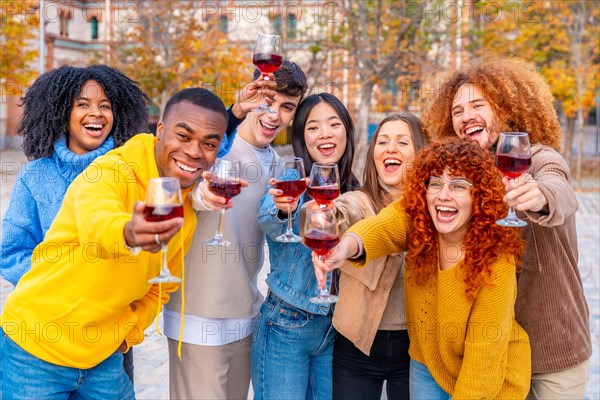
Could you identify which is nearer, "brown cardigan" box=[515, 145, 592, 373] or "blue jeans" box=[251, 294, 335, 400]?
"brown cardigan" box=[515, 145, 592, 373]

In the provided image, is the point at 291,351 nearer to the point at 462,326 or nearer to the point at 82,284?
the point at 462,326

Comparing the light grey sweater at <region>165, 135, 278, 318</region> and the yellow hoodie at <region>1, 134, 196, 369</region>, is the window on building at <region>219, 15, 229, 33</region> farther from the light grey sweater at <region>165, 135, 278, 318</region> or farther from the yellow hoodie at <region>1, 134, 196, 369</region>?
the yellow hoodie at <region>1, 134, 196, 369</region>

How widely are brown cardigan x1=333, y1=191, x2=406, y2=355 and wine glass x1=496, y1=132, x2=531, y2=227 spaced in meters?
0.80

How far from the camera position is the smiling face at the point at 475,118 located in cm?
334

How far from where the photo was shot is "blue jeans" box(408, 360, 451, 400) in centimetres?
322

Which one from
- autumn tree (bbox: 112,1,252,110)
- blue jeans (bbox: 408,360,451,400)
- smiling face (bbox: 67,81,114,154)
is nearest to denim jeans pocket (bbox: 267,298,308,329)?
blue jeans (bbox: 408,360,451,400)

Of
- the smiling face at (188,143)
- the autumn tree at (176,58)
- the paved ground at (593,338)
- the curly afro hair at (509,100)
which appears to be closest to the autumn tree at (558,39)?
the paved ground at (593,338)

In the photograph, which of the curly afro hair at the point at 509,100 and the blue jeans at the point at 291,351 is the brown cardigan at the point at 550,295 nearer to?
the curly afro hair at the point at 509,100

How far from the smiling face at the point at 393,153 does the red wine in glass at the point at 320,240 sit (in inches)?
41.4

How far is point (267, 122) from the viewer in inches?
146

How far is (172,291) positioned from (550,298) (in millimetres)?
1848

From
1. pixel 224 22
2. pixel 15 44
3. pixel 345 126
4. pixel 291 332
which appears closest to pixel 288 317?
pixel 291 332

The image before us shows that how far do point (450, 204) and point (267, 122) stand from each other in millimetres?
1234

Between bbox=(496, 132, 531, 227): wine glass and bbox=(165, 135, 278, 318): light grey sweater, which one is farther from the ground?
bbox=(496, 132, 531, 227): wine glass
